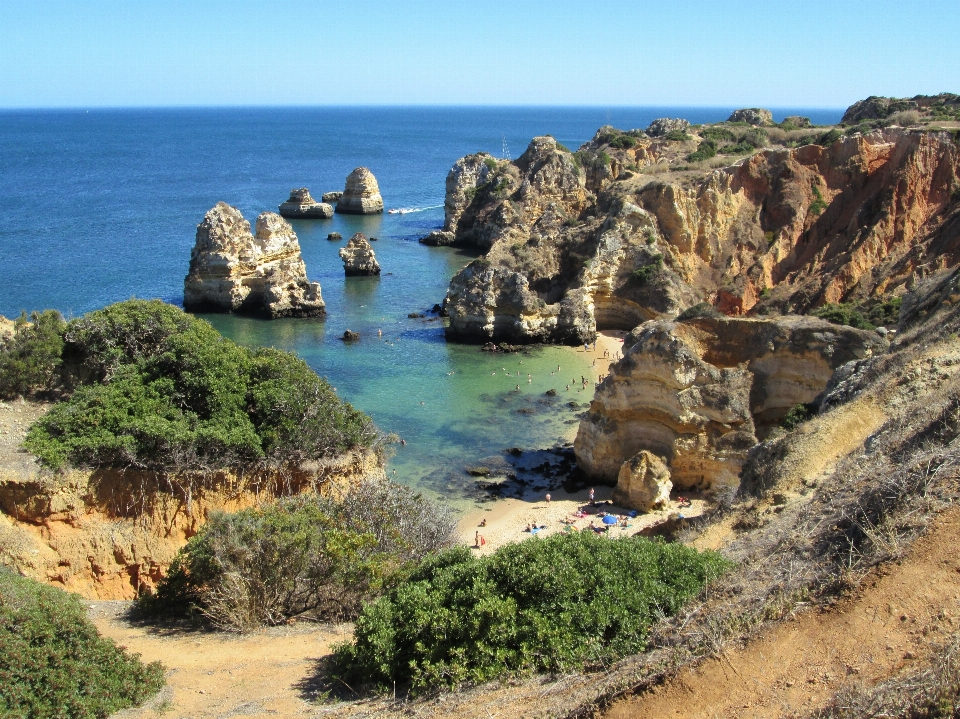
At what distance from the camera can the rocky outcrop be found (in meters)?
23.0

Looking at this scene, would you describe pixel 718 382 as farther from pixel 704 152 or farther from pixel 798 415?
pixel 704 152

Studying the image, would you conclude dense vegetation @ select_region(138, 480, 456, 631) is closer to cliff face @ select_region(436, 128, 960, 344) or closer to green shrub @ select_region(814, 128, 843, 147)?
cliff face @ select_region(436, 128, 960, 344)

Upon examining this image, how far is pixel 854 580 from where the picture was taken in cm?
826

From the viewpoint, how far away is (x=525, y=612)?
32.3 feet

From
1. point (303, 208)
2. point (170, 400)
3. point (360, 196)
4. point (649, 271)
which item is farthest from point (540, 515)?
point (360, 196)

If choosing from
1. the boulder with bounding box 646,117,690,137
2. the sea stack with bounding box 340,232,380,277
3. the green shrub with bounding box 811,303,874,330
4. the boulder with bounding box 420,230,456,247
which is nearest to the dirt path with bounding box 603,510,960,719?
the green shrub with bounding box 811,303,874,330

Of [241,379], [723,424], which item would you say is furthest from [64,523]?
[723,424]

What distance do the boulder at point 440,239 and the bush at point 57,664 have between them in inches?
2414

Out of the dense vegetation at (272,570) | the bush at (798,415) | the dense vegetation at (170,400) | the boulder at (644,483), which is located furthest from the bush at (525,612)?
the boulder at (644,483)

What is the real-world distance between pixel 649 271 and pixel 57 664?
36.7 m

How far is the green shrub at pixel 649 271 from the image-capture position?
140 ft

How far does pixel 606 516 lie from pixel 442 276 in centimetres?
3763

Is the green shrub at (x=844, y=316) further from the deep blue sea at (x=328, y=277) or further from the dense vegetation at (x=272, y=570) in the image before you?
the dense vegetation at (x=272, y=570)

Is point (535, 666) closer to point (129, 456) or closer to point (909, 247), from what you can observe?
point (129, 456)
